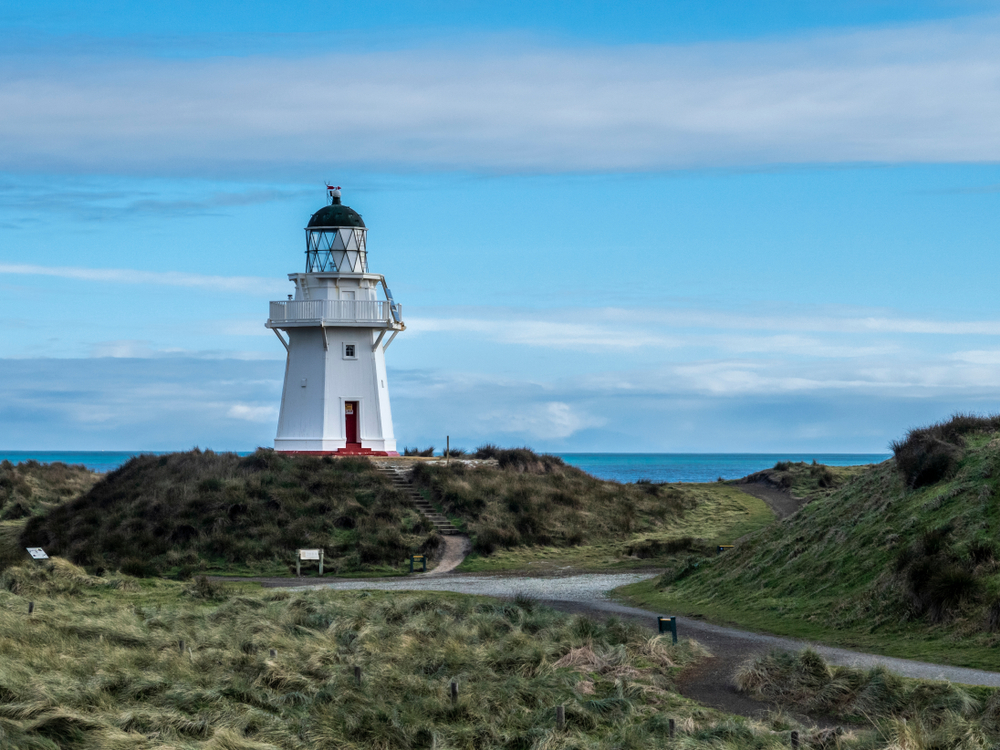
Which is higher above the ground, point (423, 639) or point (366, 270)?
point (366, 270)

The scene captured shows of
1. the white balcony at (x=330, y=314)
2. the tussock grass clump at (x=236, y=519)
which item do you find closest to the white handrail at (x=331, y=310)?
the white balcony at (x=330, y=314)

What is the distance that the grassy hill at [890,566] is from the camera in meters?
15.9

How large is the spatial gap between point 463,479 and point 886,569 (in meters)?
21.8

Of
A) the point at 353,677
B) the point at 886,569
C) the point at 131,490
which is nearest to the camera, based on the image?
the point at 353,677

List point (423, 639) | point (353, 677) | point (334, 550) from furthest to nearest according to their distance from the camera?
point (334, 550)
point (423, 639)
point (353, 677)

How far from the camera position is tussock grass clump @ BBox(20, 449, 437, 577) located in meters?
31.4

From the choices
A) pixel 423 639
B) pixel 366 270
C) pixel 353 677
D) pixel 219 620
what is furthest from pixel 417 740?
pixel 366 270

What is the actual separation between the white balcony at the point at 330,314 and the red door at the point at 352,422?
3.40 meters

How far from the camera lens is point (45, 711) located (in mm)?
12766

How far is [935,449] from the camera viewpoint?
20.8 m

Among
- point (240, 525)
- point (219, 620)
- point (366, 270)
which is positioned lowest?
point (219, 620)

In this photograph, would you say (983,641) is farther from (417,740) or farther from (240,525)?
(240,525)

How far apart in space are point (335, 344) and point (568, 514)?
11916 millimetres

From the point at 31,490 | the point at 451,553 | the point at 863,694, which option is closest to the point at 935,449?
the point at 863,694
